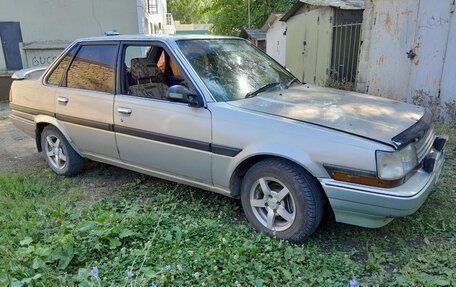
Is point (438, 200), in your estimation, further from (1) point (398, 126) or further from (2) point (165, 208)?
(2) point (165, 208)

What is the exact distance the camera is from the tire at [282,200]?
297cm

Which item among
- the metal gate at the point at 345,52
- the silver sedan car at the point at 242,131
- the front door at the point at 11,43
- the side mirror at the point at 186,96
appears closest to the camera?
the silver sedan car at the point at 242,131

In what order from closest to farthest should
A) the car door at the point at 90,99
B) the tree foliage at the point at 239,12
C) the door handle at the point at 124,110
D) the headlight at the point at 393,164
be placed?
the headlight at the point at 393,164 < the door handle at the point at 124,110 < the car door at the point at 90,99 < the tree foliage at the point at 239,12

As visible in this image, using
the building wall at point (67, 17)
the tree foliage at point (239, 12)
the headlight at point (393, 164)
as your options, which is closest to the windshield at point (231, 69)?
the headlight at point (393, 164)

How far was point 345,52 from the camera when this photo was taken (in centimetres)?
922

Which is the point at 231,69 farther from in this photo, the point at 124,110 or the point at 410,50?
the point at 410,50

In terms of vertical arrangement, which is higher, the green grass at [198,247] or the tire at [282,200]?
the tire at [282,200]

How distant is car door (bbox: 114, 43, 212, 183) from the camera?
3461mm

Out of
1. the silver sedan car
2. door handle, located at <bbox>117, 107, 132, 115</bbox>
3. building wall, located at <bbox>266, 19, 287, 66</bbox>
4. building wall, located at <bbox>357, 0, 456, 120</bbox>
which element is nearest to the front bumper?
the silver sedan car

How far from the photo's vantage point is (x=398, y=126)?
9.75 ft

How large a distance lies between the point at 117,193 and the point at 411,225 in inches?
118

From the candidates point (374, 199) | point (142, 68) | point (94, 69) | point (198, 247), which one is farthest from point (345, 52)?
point (198, 247)

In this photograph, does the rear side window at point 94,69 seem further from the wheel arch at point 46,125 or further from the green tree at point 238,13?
the green tree at point 238,13

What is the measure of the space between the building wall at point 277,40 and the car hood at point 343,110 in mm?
10354
